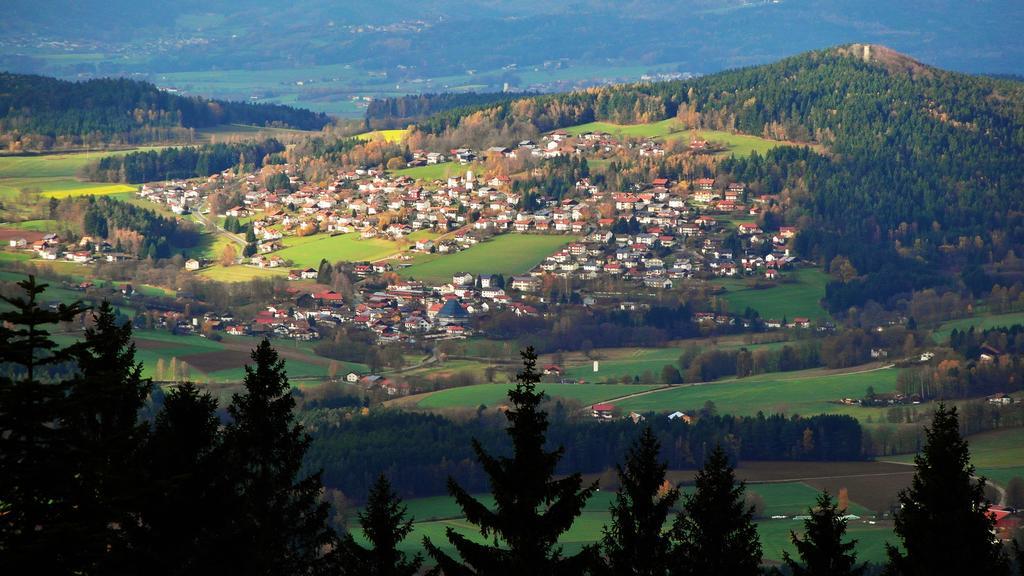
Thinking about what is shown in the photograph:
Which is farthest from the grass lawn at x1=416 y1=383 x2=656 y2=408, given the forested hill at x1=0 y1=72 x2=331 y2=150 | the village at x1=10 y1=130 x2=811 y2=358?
the forested hill at x1=0 y1=72 x2=331 y2=150

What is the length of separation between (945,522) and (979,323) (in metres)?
66.4

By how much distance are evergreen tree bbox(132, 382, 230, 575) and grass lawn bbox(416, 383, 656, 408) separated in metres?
44.3

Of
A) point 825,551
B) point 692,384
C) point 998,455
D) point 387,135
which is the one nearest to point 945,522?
point 825,551

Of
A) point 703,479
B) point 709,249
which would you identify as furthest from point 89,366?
point 709,249

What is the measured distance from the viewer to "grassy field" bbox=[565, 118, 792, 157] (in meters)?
115

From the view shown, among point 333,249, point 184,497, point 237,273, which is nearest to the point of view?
point 184,497

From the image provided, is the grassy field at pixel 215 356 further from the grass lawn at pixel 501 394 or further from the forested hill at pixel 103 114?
the forested hill at pixel 103 114

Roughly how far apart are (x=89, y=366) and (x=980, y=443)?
4396cm

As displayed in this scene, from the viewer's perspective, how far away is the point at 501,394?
61812 mm

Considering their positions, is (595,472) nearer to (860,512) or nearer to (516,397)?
(860,512)

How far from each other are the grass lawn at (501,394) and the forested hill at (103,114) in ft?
240

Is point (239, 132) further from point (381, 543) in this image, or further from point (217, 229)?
point (381, 543)

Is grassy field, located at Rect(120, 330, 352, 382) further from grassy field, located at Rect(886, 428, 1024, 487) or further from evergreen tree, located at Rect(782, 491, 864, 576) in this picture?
evergreen tree, located at Rect(782, 491, 864, 576)

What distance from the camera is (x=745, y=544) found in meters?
16.9
